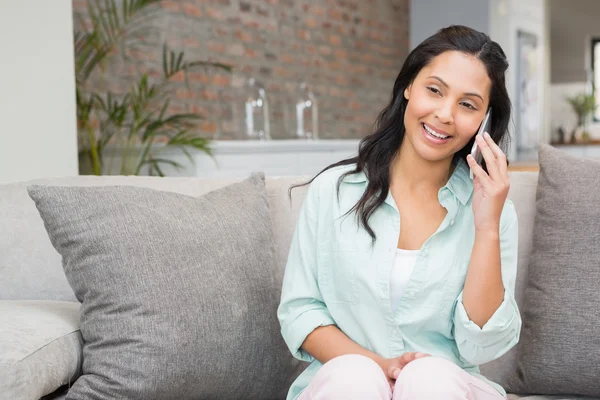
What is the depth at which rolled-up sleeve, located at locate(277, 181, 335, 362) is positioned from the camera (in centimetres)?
158

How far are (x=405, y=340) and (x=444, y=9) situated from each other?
6259 mm

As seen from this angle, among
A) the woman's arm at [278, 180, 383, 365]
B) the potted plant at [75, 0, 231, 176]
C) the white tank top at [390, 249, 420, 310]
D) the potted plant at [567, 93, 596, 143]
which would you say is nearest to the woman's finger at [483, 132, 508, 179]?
the white tank top at [390, 249, 420, 310]

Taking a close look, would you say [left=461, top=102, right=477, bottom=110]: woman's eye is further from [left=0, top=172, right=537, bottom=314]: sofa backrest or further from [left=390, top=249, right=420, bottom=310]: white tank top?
[left=0, top=172, right=537, bottom=314]: sofa backrest

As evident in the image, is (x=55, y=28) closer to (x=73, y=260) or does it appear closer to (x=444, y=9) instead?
(x=73, y=260)

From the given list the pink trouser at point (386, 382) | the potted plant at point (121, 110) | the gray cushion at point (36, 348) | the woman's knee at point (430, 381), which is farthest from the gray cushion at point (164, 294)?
the potted plant at point (121, 110)

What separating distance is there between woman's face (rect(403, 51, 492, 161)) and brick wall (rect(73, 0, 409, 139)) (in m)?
3.49

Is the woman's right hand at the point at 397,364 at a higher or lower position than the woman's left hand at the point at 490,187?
lower

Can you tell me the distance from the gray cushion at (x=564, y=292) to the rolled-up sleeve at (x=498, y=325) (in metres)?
0.20

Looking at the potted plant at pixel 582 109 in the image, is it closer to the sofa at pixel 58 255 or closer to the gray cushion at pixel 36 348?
the sofa at pixel 58 255

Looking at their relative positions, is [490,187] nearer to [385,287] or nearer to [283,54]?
[385,287]

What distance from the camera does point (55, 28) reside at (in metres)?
3.03

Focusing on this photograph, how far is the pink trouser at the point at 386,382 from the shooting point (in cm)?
129

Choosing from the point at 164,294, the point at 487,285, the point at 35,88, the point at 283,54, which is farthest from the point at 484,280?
the point at 283,54

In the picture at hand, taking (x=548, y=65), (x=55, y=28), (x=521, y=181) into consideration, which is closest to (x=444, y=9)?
(x=548, y=65)
